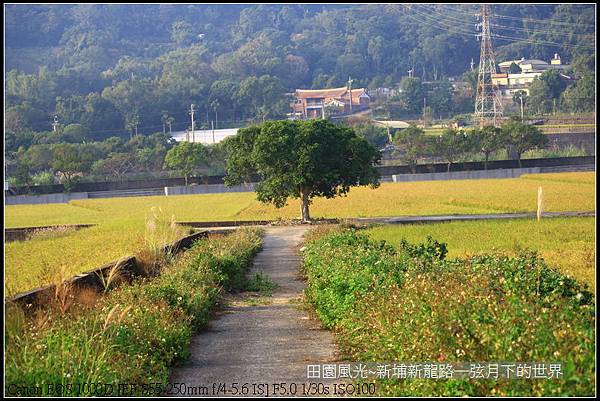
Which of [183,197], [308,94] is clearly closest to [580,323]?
[183,197]

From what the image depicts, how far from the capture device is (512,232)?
31.8 meters

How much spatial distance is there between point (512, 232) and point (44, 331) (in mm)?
23968

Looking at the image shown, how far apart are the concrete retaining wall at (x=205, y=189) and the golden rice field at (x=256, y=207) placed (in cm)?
431

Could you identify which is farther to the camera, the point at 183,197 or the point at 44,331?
the point at 183,197

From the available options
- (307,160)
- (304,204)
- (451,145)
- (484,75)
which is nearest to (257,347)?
(307,160)

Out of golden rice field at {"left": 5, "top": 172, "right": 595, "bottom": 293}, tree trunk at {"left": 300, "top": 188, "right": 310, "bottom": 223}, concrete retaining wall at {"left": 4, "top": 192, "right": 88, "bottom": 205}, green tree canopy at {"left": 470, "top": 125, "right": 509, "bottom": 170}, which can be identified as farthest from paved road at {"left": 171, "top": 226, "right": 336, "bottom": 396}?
green tree canopy at {"left": 470, "top": 125, "right": 509, "bottom": 170}

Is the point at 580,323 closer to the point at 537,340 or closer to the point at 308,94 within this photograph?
the point at 537,340

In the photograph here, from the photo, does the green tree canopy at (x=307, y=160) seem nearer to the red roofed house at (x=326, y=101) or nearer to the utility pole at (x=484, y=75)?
the utility pole at (x=484, y=75)

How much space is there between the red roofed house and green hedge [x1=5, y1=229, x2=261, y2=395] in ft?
526

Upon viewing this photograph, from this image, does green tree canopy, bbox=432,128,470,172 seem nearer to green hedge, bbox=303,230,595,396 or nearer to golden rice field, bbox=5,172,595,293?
golden rice field, bbox=5,172,595,293

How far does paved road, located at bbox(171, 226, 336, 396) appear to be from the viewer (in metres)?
10.2

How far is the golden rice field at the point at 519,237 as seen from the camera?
2277cm

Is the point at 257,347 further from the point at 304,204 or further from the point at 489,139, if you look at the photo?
the point at 489,139

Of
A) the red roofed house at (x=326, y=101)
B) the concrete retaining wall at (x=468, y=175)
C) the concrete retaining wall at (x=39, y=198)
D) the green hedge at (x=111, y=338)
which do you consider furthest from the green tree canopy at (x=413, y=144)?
the red roofed house at (x=326, y=101)
